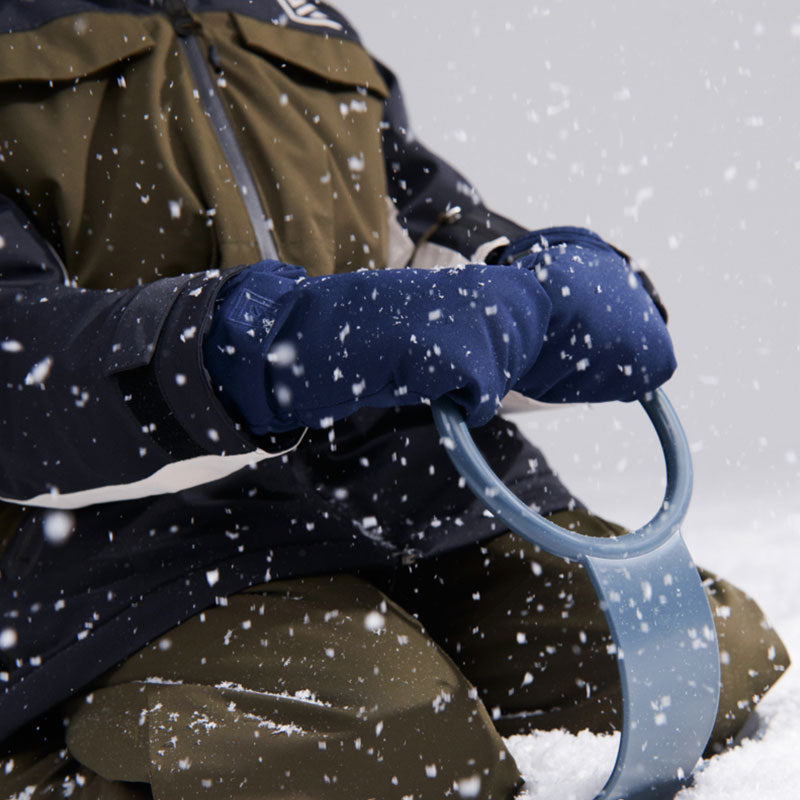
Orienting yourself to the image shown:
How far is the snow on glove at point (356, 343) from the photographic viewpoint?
0.67 meters

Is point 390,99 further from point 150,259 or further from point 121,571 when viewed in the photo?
point 121,571

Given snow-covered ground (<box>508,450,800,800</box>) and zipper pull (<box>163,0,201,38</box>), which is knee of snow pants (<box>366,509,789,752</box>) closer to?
snow-covered ground (<box>508,450,800,800</box>)

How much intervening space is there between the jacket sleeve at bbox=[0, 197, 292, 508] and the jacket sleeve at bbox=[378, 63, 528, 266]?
410mm

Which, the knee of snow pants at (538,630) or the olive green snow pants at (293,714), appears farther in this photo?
the knee of snow pants at (538,630)

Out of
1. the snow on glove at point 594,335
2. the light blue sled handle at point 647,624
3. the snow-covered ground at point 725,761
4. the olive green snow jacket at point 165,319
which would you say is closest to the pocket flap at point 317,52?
the olive green snow jacket at point 165,319

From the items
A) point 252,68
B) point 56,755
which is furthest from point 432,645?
point 252,68

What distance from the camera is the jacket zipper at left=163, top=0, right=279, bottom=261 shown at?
90 cm

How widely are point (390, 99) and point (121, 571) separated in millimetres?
570

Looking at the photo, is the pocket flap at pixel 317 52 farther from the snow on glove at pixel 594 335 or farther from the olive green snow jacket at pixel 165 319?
the snow on glove at pixel 594 335

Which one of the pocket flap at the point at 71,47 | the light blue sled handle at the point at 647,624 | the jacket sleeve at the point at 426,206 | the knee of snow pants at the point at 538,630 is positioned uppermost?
the pocket flap at the point at 71,47

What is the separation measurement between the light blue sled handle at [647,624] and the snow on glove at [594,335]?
0.11m

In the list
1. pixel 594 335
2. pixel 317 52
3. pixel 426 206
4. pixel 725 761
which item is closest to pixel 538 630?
pixel 725 761

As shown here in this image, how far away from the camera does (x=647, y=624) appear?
72 centimetres

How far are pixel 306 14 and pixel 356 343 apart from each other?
0.50 m
